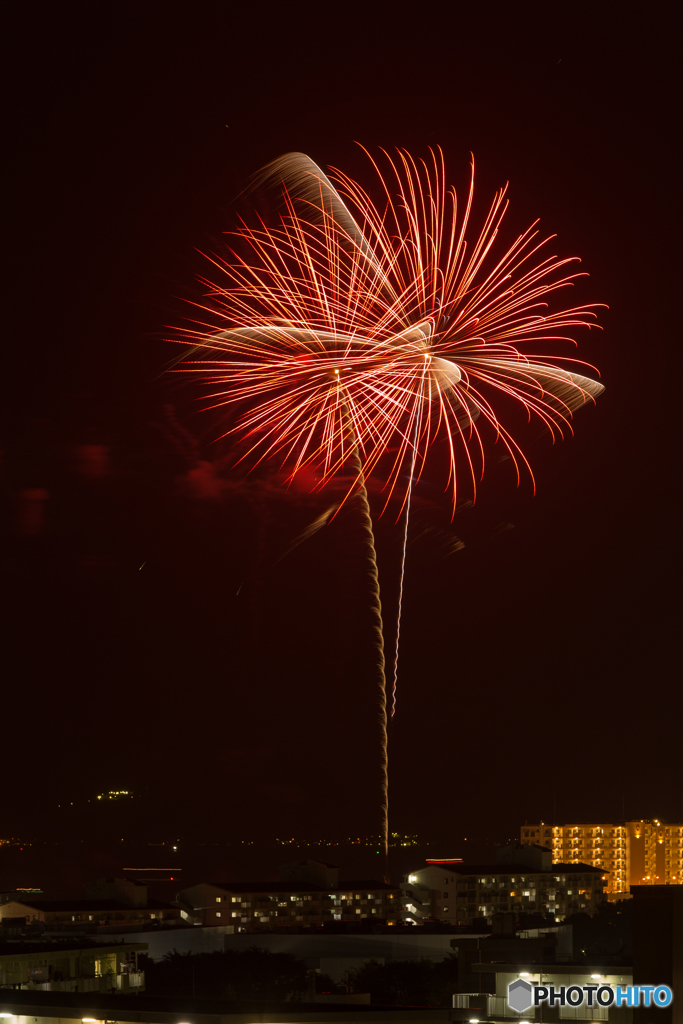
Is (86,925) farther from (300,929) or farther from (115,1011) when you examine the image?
(115,1011)

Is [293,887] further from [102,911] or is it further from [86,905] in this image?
[86,905]

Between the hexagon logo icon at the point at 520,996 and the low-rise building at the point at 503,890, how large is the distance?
30.7m

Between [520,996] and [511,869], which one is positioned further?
[511,869]

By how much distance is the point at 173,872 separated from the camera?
7469 cm

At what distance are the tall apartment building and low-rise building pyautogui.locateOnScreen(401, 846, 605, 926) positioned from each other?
675 inches

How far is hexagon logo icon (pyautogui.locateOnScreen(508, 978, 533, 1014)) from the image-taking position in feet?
31.1

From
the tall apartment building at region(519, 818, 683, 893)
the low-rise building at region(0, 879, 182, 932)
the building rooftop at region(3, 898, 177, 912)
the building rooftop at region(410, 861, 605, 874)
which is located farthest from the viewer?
the tall apartment building at region(519, 818, 683, 893)

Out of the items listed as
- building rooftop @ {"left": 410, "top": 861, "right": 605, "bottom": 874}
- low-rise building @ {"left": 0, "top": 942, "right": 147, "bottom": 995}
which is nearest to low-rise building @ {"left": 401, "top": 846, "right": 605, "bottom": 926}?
building rooftop @ {"left": 410, "top": 861, "right": 605, "bottom": 874}

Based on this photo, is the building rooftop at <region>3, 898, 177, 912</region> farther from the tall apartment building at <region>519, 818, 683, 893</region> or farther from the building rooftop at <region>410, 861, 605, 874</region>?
the tall apartment building at <region>519, 818, 683, 893</region>

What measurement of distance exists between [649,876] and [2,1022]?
6014cm

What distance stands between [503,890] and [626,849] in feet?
77.5

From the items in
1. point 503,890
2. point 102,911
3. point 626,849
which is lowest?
point 626,849
